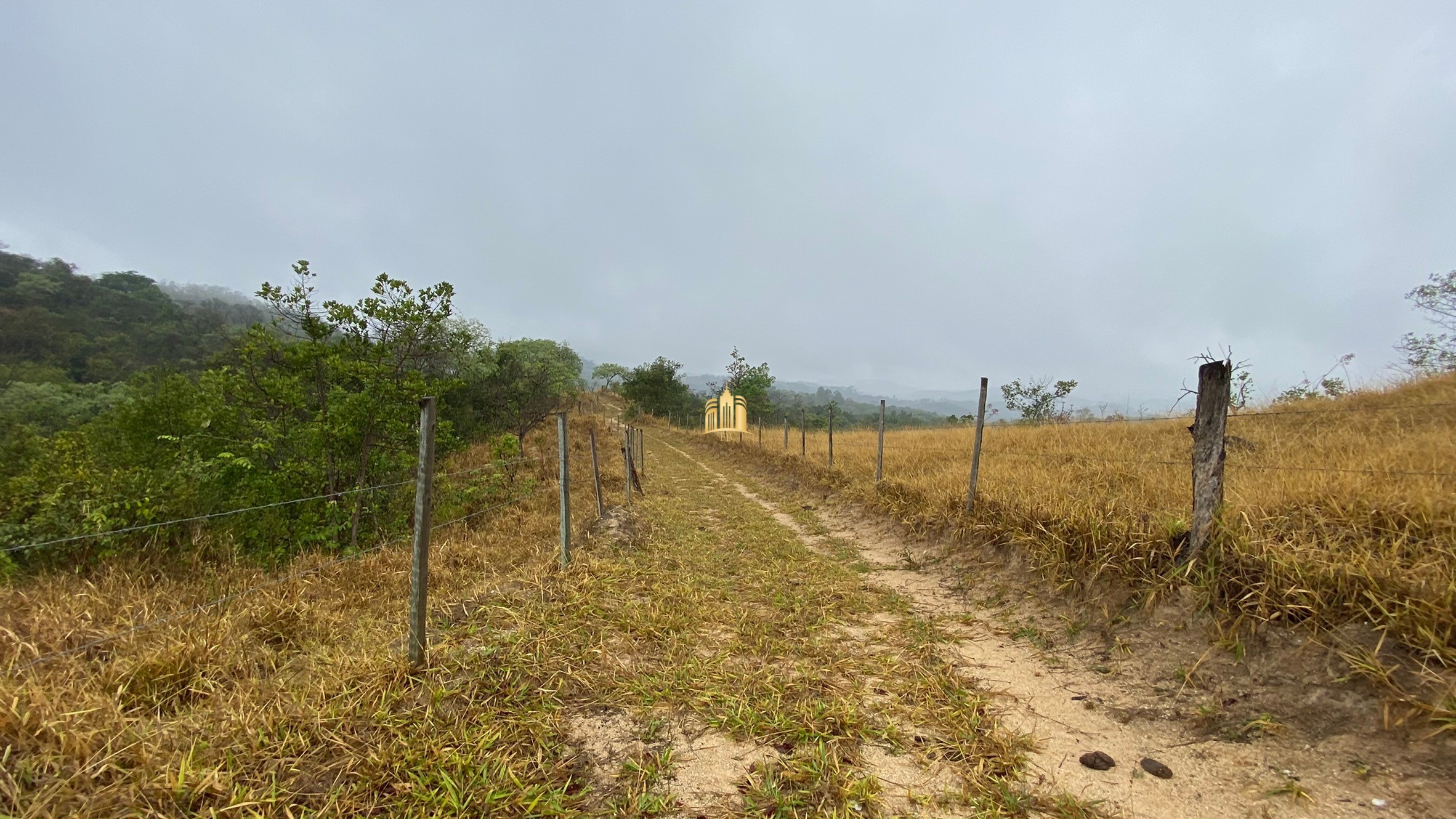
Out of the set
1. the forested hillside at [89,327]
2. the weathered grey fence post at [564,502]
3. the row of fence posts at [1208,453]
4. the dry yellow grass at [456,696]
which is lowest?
the dry yellow grass at [456,696]

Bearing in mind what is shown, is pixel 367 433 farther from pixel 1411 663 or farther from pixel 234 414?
pixel 1411 663

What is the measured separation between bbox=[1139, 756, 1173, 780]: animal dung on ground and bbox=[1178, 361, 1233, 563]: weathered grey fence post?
1.64m

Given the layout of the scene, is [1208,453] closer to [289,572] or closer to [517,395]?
[289,572]

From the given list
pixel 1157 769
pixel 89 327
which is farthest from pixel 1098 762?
pixel 89 327

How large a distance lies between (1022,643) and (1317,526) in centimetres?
202

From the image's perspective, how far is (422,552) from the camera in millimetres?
3139

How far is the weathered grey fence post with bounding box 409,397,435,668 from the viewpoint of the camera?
3.04 meters

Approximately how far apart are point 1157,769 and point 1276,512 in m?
2.23

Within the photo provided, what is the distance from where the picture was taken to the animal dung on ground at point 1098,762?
2598 mm

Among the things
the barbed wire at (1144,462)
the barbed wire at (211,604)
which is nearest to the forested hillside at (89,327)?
the barbed wire at (211,604)

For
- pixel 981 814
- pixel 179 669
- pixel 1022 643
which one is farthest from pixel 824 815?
pixel 179 669

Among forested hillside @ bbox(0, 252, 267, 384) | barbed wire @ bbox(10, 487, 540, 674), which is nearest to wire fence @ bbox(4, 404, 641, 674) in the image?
barbed wire @ bbox(10, 487, 540, 674)

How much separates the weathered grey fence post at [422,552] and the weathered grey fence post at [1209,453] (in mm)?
5134

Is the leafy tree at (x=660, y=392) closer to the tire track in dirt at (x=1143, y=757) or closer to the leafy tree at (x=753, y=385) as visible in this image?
the leafy tree at (x=753, y=385)
